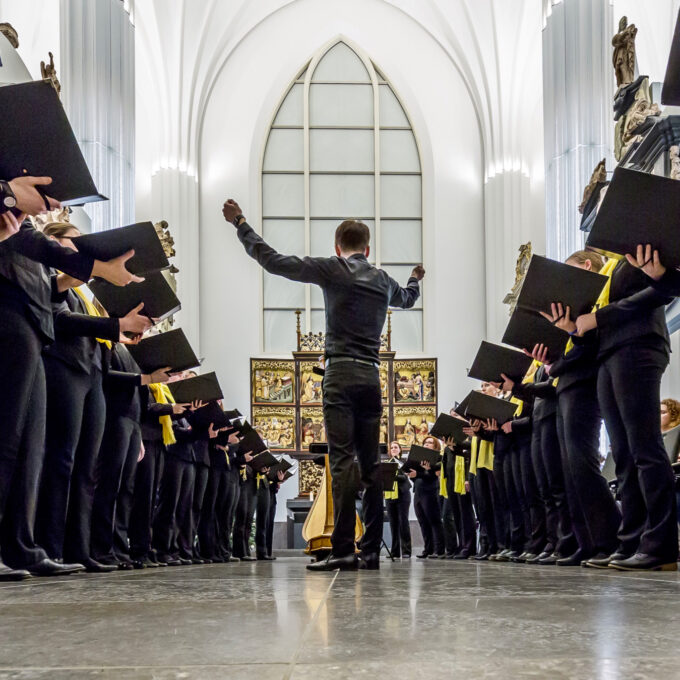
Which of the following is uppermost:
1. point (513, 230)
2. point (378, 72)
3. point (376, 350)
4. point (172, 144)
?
point (378, 72)

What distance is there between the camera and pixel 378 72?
21.8 metres

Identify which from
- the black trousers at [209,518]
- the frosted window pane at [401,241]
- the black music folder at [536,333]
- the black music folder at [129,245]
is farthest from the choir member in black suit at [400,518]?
the frosted window pane at [401,241]

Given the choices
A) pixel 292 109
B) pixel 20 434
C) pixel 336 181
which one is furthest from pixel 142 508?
pixel 292 109

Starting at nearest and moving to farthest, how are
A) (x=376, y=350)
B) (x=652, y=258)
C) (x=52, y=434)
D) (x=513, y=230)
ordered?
(x=652, y=258)
(x=52, y=434)
(x=376, y=350)
(x=513, y=230)

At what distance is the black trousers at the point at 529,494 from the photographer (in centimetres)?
607

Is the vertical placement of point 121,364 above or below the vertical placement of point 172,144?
below

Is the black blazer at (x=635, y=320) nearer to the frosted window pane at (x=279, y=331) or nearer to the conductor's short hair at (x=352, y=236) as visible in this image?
the conductor's short hair at (x=352, y=236)

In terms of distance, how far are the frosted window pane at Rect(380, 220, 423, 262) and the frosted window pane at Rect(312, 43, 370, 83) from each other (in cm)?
330

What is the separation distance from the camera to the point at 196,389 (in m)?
6.06

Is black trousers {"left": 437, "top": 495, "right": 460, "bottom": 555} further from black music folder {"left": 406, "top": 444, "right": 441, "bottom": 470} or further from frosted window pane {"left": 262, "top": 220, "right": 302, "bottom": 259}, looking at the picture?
frosted window pane {"left": 262, "top": 220, "right": 302, "bottom": 259}

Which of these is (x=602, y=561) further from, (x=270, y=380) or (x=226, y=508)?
(x=270, y=380)

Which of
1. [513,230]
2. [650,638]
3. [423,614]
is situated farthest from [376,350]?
[513,230]

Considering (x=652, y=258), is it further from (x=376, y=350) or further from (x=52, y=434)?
(x=52, y=434)

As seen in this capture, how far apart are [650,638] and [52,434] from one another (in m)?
3.02
